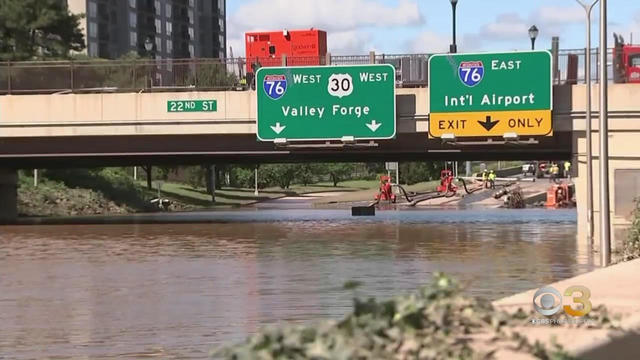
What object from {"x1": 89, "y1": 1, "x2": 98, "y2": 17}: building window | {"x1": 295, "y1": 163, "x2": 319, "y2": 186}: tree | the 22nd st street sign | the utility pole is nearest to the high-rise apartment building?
{"x1": 89, "y1": 1, "x2": 98, "y2": 17}: building window

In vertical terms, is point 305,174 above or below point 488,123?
below

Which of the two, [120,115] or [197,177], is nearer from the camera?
[120,115]

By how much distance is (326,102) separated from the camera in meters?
40.3

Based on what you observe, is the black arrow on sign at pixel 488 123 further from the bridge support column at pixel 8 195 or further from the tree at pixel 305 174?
the tree at pixel 305 174

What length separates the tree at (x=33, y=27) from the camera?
82812 millimetres

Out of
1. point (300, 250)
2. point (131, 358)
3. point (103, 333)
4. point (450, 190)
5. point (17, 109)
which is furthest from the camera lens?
point (450, 190)

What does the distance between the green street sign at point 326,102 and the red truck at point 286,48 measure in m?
1.26

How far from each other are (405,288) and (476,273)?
132 inches

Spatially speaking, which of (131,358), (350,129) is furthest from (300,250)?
(131,358)

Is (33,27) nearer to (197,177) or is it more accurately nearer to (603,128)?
(197,177)

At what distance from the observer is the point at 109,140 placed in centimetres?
4412

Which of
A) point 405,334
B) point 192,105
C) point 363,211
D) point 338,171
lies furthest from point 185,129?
point 338,171

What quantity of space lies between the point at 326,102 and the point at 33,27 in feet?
163

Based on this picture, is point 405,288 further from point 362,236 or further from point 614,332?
point 362,236
